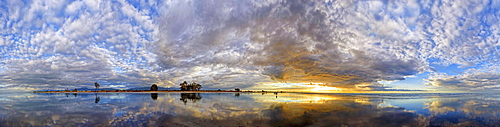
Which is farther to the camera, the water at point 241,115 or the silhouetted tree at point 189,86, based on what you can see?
the silhouetted tree at point 189,86

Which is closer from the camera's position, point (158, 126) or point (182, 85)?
point (158, 126)

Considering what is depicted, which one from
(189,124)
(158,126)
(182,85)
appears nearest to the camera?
(158,126)

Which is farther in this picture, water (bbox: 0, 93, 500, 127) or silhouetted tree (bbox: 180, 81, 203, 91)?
silhouetted tree (bbox: 180, 81, 203, 91)

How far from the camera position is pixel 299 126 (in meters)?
15.0

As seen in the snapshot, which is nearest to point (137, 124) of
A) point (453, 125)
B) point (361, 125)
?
point (361, 125)

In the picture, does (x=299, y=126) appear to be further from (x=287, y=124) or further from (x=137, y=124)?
(x=137, y=124)

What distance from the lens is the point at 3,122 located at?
53.7ft

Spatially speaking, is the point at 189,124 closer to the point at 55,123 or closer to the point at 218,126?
the point at 218,126

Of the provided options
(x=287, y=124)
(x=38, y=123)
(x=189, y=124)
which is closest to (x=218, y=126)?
(x=189, y=124)

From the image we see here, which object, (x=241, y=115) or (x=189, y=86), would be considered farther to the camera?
(x=189, y=86)

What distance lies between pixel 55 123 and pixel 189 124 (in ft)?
33.5

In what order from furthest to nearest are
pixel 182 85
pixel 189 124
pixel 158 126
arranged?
1. pixel 182 85
2. pixel 189 124
3. pixel 158 126

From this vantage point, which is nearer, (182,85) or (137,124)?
(137,124)

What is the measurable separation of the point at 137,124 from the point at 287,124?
11.1 metres
